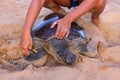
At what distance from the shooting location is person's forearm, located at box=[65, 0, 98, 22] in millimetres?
1916

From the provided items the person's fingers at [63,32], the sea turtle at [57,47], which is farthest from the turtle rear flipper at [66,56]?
the person's fingers at [63,32]

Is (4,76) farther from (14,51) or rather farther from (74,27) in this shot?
(74,27)

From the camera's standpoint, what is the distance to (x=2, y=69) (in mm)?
1826

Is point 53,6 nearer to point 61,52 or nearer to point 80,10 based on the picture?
point 80,10

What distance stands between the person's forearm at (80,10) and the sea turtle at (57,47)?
0.12m

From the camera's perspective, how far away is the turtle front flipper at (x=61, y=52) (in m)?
1.83

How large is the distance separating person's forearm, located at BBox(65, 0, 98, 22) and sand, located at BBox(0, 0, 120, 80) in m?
0.28

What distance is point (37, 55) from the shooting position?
1.86 m

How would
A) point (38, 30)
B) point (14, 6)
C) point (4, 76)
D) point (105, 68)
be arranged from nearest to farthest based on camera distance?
point (4, 76) → point (105, 68) → point (38, 30) → point (14, 6)

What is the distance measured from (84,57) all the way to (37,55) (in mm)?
349

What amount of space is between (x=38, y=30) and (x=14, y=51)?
26 cm

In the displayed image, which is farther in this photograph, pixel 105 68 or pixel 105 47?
pixel 105 47

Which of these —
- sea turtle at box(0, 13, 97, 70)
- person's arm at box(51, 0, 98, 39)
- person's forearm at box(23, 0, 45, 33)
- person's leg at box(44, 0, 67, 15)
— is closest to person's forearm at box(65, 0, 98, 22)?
person's arm at box(51, 0, 98, 39)

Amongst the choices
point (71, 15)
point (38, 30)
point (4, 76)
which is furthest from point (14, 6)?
point (4, 76)
